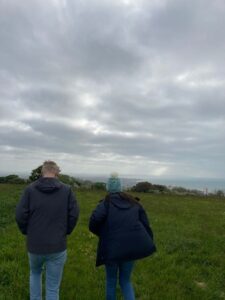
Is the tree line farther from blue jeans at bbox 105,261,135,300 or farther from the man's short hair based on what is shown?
the man's short hair

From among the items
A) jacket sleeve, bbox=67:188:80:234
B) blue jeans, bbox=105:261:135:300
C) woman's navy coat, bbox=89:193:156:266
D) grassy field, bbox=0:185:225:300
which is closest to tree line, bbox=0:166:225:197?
grassy field, bbox=0:185:225:300

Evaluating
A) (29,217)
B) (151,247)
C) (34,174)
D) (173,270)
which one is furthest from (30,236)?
(34,174)

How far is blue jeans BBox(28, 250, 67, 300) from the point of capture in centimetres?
685

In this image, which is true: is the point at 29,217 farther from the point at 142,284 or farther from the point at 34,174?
the point at 34,174

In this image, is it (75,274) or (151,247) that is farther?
(75,274)

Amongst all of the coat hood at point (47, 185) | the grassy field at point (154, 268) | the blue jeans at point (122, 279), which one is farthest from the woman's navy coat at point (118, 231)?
the grassy field at point (154, 268)

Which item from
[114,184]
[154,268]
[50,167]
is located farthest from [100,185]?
[50,167]

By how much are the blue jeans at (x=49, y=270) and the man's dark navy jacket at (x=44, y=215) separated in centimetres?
14

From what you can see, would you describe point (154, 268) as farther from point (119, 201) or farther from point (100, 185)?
point (100, 185)

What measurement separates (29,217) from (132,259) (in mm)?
1929

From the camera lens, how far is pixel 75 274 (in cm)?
985

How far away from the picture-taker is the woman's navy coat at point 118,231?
7091 mm

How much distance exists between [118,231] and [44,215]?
132 cm

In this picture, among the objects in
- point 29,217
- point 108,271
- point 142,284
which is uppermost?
point 29,217
